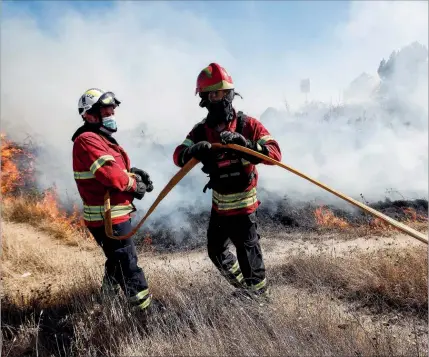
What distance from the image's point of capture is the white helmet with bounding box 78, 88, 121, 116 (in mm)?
3574

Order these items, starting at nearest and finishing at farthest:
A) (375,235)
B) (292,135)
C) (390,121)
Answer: (375,235) → (292,135) → (390,121)

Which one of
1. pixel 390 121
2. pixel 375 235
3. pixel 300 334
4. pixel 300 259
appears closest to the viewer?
pixel 300 334

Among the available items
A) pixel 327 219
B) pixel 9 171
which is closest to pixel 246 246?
pixel 327 219

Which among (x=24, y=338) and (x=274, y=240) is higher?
(x=24, y=338)

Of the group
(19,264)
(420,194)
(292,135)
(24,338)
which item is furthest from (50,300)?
(292,135)

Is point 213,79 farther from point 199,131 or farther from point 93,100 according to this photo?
point 93,100

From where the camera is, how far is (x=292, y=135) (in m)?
15.9

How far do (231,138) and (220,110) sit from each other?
448mm

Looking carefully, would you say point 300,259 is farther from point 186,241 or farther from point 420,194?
point 420,194

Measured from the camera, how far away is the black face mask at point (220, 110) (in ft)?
11.6

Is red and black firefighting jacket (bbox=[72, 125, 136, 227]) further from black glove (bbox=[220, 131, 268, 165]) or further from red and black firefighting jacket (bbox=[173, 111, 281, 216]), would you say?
black glove (bbox=[220, 131, 268, 165])

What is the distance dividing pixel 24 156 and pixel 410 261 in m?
13.3

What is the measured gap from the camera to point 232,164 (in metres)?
3.58

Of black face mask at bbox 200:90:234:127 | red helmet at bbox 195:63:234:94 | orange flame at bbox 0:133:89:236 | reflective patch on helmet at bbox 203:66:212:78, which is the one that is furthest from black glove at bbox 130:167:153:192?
orange flame at bbox 0:133:89:236
